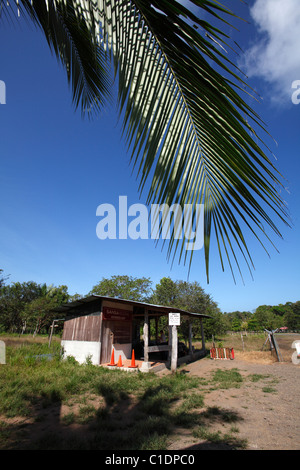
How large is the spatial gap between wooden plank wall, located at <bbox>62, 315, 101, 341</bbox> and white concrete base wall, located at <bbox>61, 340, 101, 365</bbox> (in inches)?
9.1

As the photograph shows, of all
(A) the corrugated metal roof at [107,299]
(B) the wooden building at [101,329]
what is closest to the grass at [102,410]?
(B) the wooden building at [101,329]

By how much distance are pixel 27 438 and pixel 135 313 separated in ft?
38.2

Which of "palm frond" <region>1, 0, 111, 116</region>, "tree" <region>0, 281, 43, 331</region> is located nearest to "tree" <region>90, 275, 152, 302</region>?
"tree" <region>0, 281, 43, 331</region>

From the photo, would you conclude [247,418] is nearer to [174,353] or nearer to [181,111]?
[174,353]

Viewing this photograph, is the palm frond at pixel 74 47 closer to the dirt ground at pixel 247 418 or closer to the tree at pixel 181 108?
the tree at pixel 181 108

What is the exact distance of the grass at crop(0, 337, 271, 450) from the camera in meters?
4.60

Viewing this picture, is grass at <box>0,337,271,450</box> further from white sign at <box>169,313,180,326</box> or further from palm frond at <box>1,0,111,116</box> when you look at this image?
palm frond at <box>1,0,111,116</box>

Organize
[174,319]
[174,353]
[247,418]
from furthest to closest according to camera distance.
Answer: [174,353], [174,319], [247,418]

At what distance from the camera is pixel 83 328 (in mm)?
13992

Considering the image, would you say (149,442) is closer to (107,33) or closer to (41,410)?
(41,410)

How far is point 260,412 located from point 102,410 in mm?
4239

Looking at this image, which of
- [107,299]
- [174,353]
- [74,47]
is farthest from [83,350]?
[74,47]
